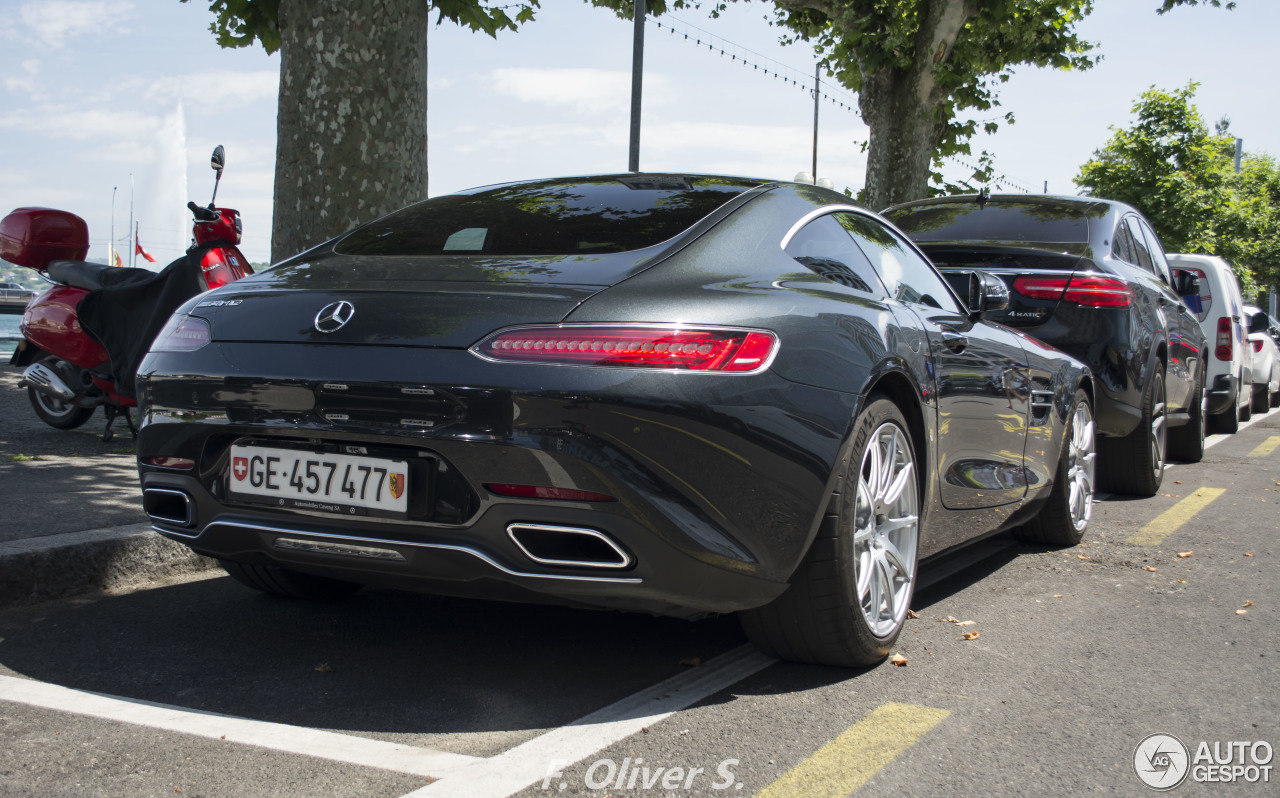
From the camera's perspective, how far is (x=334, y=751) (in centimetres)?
266

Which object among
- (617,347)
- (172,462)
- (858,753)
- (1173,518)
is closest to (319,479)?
(172,462)

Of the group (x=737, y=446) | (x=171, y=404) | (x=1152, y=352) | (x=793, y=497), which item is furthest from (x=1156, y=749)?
(x=1152, y=352)

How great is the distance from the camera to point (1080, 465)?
18.0ft

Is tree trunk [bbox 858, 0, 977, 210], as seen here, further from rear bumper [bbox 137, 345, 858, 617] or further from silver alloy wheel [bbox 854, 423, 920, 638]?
rear bumper [bbox 137, 345, 858, 617]

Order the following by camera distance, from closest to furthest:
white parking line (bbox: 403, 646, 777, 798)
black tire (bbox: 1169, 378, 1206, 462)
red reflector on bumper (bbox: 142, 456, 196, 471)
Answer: white parking line (bbox: 403, 646, 777, 798) < red reflector on bumper (bbox: 142, 456, 196, 471) < black tire (bbox: 1169, 378, 1206, 462)

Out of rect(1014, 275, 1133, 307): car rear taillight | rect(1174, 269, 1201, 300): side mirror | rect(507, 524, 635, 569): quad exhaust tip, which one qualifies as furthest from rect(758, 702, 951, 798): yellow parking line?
rect(1174, 269, 1201, 300): side mirror

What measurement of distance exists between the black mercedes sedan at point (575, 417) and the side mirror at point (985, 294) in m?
1.13

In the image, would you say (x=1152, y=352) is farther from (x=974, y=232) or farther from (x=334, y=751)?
(x=334, y=751)

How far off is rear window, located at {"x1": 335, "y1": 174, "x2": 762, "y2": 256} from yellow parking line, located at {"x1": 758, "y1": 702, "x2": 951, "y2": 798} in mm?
1347

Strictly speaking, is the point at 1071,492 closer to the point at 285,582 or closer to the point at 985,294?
the point at 985,294

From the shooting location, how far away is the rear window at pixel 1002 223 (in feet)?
22.2

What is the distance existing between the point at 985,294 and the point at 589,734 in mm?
2745

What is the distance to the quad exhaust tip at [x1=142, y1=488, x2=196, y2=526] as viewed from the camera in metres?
3.16

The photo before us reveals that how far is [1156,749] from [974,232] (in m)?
4.59
